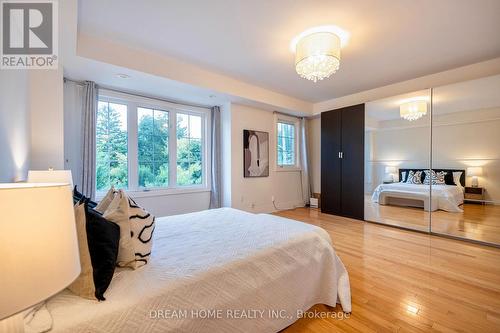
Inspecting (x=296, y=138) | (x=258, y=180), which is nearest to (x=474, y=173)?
(x=296, y=138)

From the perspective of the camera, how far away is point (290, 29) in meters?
2.32

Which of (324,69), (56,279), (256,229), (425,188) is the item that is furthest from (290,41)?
(425,188)

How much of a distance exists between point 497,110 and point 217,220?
3825 millimetres

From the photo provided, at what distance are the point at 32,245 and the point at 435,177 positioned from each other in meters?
4.40

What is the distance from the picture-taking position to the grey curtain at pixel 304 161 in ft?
17.9

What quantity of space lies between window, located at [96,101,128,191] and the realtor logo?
4.04 feet

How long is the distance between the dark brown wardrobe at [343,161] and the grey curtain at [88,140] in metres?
4.16

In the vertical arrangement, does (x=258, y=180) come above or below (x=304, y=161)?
below

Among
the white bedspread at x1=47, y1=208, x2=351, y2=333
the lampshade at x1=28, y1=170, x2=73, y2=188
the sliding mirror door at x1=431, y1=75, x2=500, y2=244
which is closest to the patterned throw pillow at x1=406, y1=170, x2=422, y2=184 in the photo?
the sliding mirror door at x1=431, y1=75, x2=500, y2=244

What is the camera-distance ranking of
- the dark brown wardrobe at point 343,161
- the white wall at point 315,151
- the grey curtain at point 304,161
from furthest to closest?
1. the white wall at point 315,151
2. the grey curtain at point 304,161
3. the dark brown wardrobe at point 343,161

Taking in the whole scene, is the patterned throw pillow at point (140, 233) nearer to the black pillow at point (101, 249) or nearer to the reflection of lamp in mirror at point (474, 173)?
the black pillow at point (101, 249)

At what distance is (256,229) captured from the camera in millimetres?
1814

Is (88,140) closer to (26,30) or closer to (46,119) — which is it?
(46,119)

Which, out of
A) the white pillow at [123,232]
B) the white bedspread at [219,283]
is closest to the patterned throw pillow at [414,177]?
the white bedspread at [219,283]
